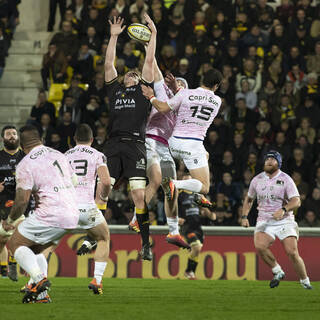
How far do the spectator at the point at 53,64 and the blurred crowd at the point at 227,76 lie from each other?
0.02m

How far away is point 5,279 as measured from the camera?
1627cm

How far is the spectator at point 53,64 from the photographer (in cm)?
2253

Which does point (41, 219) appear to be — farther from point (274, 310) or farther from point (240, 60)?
point (240, 60)

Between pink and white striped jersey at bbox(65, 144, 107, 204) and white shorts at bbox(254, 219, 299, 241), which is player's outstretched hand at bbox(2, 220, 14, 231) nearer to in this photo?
pink and white striped jersey at bbox(65, 144, 107, 204)

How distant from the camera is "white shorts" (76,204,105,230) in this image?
40.5 ft

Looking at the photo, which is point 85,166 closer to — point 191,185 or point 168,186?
point 168,186

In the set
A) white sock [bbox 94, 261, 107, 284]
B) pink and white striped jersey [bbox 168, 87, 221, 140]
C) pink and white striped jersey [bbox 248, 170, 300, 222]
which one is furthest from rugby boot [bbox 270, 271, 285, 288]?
white sock [bbox 94, 261, 107, 284]

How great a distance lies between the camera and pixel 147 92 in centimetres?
1348

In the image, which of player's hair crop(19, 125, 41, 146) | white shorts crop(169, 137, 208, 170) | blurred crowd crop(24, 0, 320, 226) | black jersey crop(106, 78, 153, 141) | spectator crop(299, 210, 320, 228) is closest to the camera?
player's hair crop(19, 125, 41, 146)

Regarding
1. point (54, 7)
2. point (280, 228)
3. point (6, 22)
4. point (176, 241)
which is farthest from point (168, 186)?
point (54, 7)

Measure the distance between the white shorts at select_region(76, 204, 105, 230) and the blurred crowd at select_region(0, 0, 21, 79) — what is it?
37.1ft

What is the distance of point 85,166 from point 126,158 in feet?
4.00

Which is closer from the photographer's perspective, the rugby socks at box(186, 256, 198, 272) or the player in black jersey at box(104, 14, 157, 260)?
the player in black jersey at box(104, 14, 157, 260)

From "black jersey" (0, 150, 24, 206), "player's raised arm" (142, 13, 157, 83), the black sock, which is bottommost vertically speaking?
the black sock
